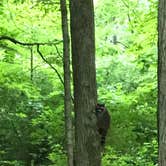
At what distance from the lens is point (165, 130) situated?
2.80m

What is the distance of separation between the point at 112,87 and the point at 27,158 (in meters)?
2.99

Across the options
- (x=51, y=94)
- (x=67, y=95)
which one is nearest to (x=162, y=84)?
(x=67, y=95)

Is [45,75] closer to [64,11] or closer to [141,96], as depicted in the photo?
[141,96]

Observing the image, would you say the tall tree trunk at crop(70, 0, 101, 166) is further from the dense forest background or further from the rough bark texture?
the dense forest background

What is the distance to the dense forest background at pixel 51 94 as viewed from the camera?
9.53m

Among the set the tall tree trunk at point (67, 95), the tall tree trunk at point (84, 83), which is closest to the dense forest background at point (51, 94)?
the tall tree trunk at point (67, 95)

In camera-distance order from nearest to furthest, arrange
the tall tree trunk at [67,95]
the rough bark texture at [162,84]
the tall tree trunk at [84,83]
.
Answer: the rough bark texture at [162,84]
the tall tree trunk at [84,83]
the tall tree trunk at [67,95]

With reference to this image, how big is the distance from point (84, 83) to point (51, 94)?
18.9ft

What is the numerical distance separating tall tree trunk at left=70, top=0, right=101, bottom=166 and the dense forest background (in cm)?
291

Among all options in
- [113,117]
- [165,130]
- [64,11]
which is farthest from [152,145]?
[165,130]

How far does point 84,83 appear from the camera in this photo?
212 inches

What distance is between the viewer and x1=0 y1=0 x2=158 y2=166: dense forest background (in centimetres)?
953

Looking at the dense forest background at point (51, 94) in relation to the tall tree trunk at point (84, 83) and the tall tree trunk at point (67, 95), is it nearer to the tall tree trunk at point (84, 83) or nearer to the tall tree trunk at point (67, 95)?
the tall tree trunk at point (67, 95)

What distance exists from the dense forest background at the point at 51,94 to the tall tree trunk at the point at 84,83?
2912 millimetres
